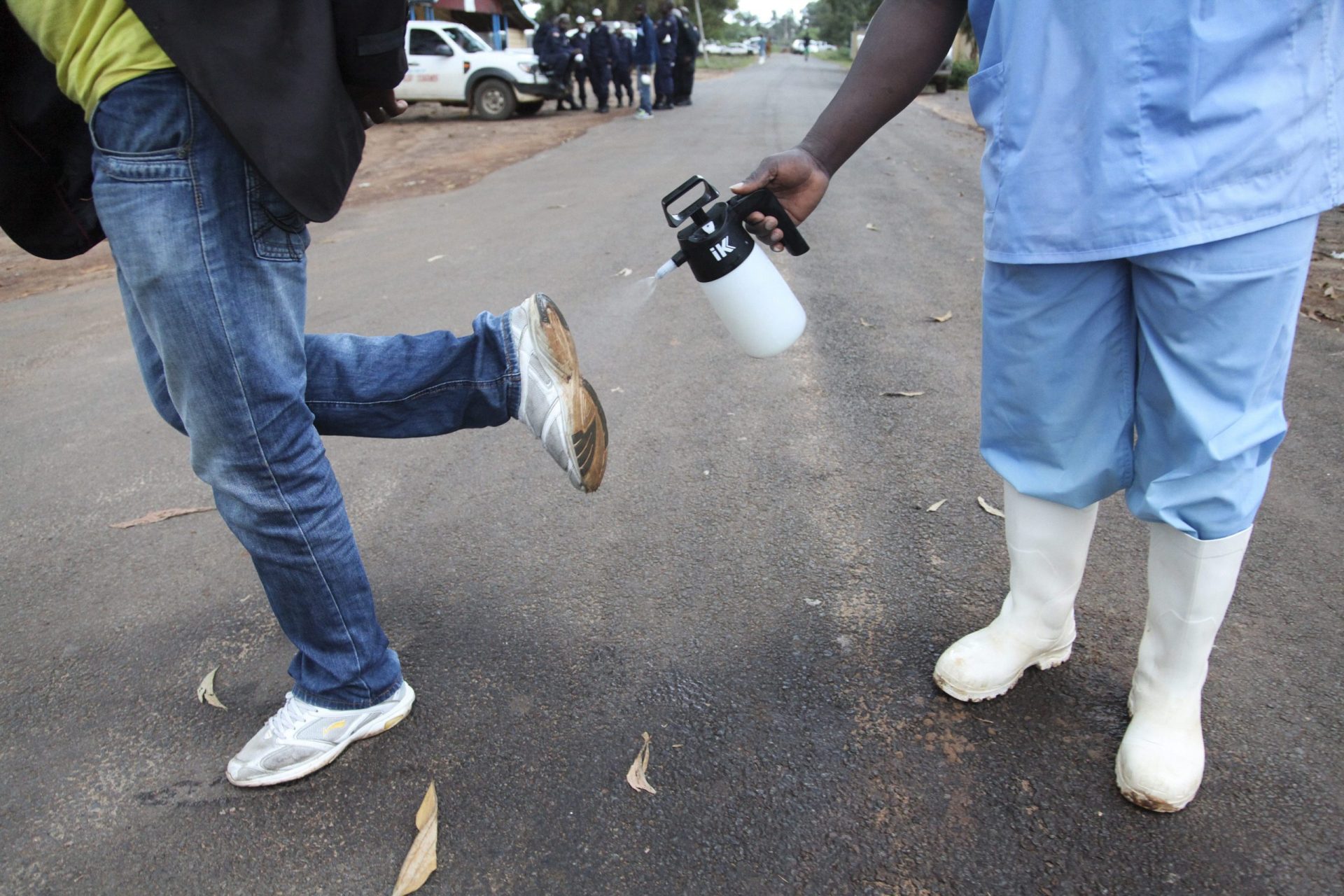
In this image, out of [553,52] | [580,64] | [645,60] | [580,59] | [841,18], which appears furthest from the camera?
[841,18]

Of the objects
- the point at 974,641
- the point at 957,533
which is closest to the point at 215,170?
→ the point at 974,641

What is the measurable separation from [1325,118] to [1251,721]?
1.16 meters

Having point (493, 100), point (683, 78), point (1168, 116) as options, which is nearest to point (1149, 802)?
point (1168, 116)

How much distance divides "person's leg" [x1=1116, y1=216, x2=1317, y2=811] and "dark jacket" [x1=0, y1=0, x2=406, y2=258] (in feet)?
4.43

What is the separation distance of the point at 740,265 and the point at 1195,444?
0.93 metres

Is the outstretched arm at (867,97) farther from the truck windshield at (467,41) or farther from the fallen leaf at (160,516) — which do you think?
the truck windshield at (467,41)

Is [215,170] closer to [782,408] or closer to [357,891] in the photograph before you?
[357,891]

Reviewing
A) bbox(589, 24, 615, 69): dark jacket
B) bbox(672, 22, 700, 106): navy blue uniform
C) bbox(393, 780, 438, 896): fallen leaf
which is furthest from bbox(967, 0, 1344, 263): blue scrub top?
bbox(672, 22, 700, 106): navy blue uniform

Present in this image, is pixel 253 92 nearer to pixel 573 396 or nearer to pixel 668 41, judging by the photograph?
pixel 573 396

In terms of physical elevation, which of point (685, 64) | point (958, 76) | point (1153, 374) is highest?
point (1153, 374)

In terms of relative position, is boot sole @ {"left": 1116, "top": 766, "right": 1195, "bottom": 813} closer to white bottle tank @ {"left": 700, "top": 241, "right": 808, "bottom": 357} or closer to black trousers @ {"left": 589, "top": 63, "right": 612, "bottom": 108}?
white bottle tank @ {"left": 700, "top": 241, "right": 808, "bottom": 357}

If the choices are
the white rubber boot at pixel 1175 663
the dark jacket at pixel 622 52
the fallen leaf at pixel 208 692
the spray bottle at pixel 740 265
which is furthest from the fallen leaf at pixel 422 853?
the dark jacket at pixel 622 52

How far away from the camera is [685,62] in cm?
1930

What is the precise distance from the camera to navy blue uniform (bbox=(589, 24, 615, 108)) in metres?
18.5
